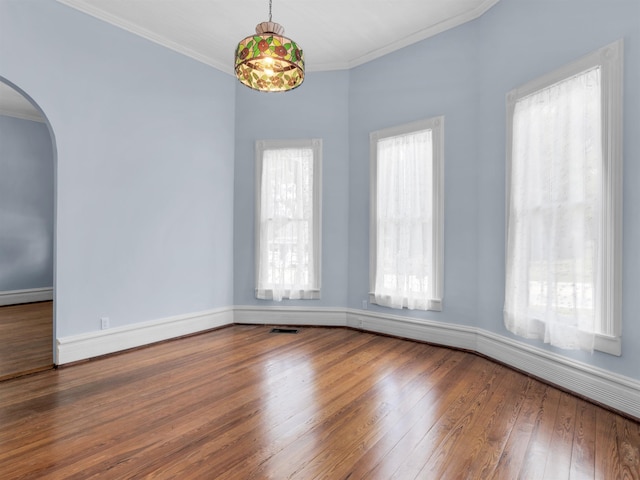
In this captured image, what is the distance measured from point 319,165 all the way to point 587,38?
118 inches

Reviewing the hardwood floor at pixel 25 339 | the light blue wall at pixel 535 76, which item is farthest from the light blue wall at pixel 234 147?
the hardwood floor at pixel 25 339

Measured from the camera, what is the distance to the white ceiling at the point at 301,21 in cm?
364

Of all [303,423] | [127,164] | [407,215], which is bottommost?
[303,423]

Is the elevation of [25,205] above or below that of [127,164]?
below

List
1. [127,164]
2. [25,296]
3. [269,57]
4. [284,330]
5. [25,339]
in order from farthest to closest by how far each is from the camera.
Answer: [25,296], [284,330], [25,339], [127,164], [269,57]

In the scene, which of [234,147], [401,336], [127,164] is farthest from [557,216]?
[127,164]

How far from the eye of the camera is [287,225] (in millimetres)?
4910

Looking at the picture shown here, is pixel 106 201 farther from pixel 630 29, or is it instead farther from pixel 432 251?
pixel 630 29

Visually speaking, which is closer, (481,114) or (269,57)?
(269,57)

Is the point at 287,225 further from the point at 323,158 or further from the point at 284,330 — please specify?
the point at 284,330

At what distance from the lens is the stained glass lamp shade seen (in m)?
2.26

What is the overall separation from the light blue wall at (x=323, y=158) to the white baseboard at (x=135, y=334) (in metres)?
0.50

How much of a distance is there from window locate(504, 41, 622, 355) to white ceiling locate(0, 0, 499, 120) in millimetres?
1379

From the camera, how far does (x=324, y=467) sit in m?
1.90
